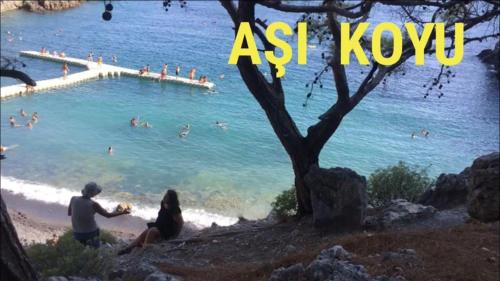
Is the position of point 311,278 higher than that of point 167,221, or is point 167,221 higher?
point 311,278

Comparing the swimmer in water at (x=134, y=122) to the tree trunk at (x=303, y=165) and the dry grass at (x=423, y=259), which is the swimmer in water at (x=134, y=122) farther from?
the dry grass at (x=423, y=259)

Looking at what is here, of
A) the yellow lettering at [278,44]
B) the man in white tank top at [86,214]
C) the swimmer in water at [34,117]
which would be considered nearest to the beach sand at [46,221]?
the man in white tank top at [86,214]

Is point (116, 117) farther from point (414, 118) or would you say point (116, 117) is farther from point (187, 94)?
point (414, 118)

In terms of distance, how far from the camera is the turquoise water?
869 inches

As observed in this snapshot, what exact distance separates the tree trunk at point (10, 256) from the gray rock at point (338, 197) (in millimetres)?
5080

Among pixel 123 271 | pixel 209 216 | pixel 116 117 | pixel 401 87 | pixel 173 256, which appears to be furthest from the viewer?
pixel 401 87

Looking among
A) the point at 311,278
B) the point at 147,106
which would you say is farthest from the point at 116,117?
the point at 311,278

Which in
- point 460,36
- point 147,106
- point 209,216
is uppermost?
point 460,36

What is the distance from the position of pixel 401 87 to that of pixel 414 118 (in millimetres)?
5532

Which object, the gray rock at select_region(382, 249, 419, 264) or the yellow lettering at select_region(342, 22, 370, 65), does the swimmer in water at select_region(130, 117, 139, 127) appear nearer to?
the yellow lettering at select_region(342, 22, 370, 65)

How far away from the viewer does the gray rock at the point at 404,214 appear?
7.72 m

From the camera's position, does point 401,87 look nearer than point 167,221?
No

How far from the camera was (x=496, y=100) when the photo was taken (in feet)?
116

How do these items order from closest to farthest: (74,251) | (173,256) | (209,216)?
(74,251), (173,256), (209,216)
